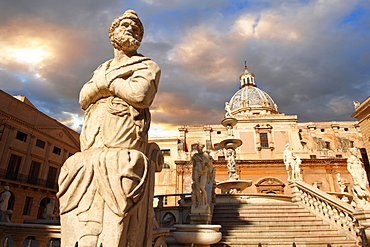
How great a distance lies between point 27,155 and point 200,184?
71.4ft

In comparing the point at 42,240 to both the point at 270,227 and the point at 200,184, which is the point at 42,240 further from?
the point at 270,227

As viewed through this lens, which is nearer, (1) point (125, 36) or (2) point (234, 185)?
(1) point (125, 36)

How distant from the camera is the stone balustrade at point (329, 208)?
737cm

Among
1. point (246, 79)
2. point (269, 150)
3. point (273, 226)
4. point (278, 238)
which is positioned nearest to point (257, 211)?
point (273, 226)

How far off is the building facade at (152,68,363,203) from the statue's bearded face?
27.0 m

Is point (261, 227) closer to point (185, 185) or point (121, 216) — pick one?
point (121, 216)

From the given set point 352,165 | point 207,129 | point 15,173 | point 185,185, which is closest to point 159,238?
point 352,165

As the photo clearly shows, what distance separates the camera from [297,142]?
103ft

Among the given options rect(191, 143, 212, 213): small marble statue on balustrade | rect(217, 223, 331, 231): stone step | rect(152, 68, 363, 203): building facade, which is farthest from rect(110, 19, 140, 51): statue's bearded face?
rect(152, 68, 363, 203): building facade

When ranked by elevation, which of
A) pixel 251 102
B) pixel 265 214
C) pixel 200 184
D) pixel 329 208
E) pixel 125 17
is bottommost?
pixel 265 214

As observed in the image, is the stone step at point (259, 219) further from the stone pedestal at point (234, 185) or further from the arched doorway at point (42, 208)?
the arched doorway at point (42, 208)

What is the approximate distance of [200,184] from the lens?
7254mm

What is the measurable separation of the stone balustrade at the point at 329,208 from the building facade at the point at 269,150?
18.9 metres

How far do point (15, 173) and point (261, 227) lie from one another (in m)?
22.1
